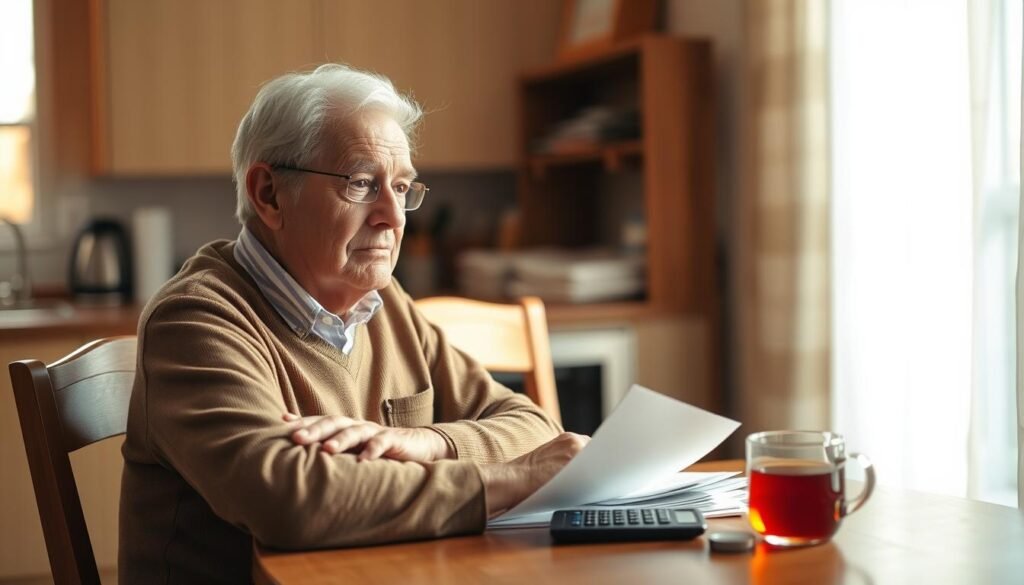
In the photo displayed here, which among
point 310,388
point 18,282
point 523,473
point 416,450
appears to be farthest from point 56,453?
point 18,282

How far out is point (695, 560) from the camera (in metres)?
1.10

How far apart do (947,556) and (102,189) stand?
2.95 m

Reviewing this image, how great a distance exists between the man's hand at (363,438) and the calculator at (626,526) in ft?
0.73

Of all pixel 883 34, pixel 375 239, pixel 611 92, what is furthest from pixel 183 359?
pixel 611 92

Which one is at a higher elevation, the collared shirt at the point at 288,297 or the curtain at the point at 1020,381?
the collared shirt at the point at 288,297

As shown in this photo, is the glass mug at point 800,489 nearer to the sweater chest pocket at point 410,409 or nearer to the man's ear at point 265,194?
the sweater chest pocket at point 410,409

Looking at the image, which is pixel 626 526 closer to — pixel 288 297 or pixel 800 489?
pixel 800 489

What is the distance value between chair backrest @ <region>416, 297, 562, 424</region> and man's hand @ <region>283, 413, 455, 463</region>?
58cm

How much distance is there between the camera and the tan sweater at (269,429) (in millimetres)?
1187

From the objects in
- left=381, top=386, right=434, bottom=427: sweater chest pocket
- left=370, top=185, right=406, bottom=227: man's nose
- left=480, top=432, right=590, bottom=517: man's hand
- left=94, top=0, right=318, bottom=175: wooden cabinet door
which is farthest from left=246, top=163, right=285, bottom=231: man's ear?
left=94, top=0, right=318, bottom=175: wooden cabinet door

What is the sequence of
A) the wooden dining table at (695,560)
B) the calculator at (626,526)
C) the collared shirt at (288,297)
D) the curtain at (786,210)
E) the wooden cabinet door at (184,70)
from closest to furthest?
the wooden dining table at (695,560) → the calculator at (626,526) → the collared shirt at (288,297) → the curtain at (786,210) → the wooden cabinet door at (184,70)

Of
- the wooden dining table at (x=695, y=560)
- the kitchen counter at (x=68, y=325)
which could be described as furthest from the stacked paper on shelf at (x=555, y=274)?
the wooden dining table at (x=695, y=560)

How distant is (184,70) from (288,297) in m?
1.98

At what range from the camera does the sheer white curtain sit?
204 cm
